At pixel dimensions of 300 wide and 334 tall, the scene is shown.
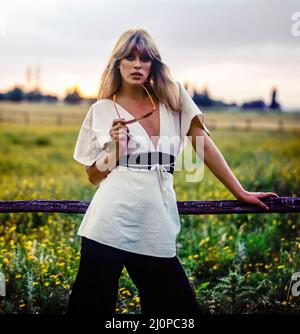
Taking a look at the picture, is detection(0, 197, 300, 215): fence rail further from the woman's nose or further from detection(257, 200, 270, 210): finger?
the woman's nose

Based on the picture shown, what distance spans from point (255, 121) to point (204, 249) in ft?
99.7

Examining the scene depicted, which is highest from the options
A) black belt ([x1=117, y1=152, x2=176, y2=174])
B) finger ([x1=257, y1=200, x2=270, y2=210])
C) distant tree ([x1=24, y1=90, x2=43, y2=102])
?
distant tree ([x1=24, y1=90, x2=43, y2=102])

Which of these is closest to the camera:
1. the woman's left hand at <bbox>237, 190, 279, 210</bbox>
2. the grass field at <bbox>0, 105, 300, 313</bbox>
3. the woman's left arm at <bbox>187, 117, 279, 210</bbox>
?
the woman's left arm at <bbox>187, 117, 279, 210</bbox>

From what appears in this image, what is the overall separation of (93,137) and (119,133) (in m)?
0.29

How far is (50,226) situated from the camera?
622cm

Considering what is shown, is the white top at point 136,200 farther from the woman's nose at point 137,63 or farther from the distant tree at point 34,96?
the distant tree at point 34,96

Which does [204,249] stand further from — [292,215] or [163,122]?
[163,122]

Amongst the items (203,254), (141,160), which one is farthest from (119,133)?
(203,254)

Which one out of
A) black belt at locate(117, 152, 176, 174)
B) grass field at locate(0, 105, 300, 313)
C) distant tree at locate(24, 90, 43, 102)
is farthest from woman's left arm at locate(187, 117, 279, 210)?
distant tree at locate(24, 90, 43, 102)

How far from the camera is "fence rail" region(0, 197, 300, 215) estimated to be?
130 inches

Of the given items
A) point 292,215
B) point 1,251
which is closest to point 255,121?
point 292,215

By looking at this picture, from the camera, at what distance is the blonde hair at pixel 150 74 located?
2.84m

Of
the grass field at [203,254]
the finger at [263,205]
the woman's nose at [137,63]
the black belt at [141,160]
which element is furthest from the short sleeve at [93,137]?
the grass field at [203,254]
